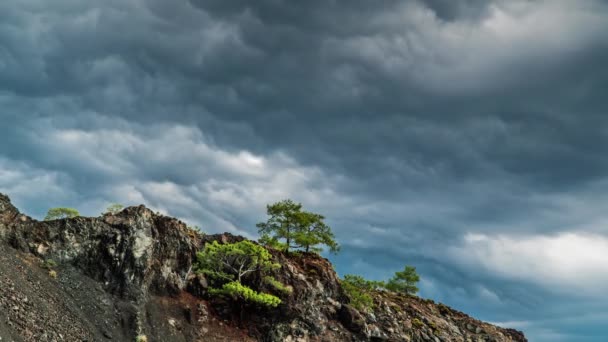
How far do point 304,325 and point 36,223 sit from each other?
106 ft

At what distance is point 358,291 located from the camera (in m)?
66.5

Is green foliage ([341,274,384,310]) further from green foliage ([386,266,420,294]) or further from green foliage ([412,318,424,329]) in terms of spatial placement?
green foliage ([386,266,420,294])

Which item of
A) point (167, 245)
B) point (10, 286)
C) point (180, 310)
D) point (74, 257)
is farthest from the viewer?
point (167, 245)

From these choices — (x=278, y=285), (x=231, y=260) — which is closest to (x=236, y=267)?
(x=231, y=260)

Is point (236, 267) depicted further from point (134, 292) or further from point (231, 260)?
point (134, 292)

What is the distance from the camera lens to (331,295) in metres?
63.6

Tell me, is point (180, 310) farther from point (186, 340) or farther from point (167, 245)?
point (167, 245)

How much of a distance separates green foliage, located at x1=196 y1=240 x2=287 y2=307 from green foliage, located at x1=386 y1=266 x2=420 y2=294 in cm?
6603

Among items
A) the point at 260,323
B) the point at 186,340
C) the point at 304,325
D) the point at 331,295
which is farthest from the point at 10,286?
the point at 331,295

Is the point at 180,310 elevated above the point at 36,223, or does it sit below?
below

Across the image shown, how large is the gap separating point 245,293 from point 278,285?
18.8 feet

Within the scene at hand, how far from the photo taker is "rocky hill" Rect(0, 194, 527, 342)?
37.9 metres

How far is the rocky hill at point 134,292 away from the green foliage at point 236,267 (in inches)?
62.7

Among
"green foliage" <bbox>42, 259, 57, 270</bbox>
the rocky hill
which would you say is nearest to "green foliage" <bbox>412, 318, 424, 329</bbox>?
the rocky hill
